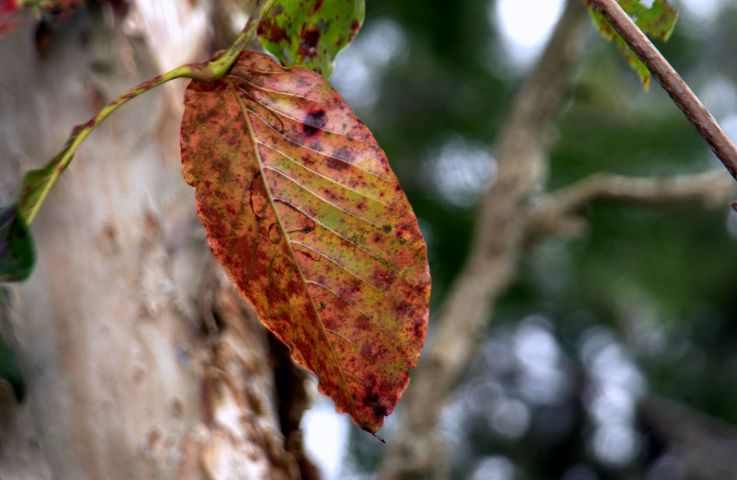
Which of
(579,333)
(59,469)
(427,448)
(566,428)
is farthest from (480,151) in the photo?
(566,428)

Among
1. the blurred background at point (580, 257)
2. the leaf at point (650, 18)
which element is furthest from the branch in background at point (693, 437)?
the leaf at point (650, 18)

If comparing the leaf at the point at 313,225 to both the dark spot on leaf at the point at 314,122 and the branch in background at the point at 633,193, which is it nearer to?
the dark spot on leaf at the point at 314,122

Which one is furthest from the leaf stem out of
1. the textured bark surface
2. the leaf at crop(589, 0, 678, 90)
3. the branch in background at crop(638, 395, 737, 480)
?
the branch in background at crop(638, 395, 737, 480)

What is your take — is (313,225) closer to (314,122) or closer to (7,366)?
(314,122)

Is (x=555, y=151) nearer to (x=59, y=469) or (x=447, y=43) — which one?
(x=447, y=43)

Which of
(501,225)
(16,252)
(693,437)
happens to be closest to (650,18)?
(16,252)
